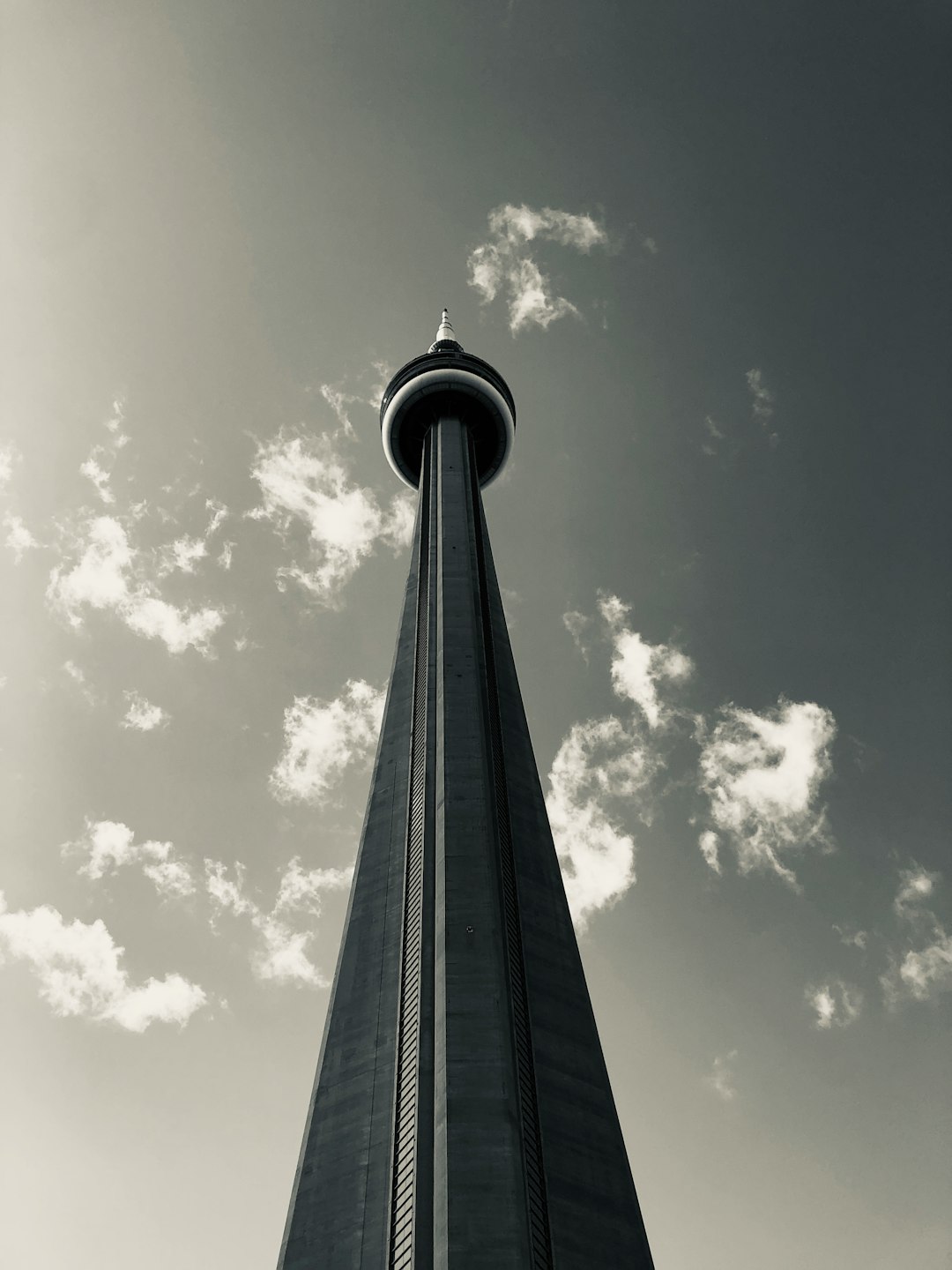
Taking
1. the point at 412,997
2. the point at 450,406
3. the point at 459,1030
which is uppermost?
the point at 450,406

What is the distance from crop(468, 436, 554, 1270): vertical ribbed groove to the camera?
17797 millimetres

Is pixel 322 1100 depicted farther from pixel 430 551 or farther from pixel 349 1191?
pixel 430 551

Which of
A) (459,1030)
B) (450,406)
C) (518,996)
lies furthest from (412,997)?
(450,406)

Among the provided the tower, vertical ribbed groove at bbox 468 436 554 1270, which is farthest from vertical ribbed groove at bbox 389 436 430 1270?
vertical ribbed groove at bbox 468 436 554 1270

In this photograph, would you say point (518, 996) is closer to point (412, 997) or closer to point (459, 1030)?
point (412, 997)

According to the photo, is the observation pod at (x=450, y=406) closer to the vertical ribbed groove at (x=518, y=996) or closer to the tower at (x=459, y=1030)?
the vertical ribbed groove at (x=518, y=996)

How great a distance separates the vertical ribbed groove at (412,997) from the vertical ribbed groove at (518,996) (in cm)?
201

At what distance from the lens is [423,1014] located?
20.0m

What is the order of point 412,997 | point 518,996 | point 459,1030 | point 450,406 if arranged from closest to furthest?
point 459,1030
point 412,997
point 518,996
point 450,406

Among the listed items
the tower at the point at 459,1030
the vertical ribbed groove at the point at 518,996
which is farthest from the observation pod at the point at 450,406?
the tower at the point at 459,1030

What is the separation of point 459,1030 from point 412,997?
3482 mm

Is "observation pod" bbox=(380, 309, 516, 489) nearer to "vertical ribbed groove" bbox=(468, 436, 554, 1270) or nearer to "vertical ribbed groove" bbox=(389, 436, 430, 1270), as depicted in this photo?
"vertical ribbed groove" bbox=(468, 436, 554, 1270)

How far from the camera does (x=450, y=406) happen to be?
4934 centimetres

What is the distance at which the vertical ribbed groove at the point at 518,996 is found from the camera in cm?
1780
